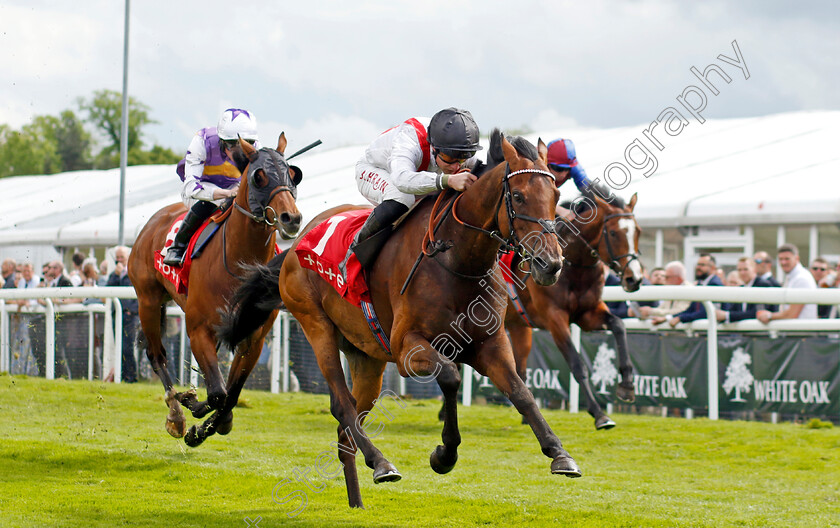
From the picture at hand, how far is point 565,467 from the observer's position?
3.88 m

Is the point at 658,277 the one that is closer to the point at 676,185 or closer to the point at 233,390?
the point at 676,185

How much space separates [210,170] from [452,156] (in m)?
2.96

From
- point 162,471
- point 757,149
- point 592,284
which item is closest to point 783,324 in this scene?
point 592,284

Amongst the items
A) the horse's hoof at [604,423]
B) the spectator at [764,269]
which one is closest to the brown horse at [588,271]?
the horse's hoof at [604,423]

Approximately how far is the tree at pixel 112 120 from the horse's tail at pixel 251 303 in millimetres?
58497

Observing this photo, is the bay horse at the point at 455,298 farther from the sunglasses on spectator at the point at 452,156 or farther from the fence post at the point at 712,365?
the fence post at the point at 712,365

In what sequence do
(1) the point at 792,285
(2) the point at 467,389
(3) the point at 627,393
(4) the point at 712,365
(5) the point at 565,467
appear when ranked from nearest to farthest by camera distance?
1. (5) the point at 565,467
2. (3) the point at 627,393
3. (4) the point at 712,365
4. (1) the point at 792,285
5. (2) the point at 467,389

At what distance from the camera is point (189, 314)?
6664 millimetres

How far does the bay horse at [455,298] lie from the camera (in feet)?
13.2

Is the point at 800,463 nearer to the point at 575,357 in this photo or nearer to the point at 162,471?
the point at 575,357

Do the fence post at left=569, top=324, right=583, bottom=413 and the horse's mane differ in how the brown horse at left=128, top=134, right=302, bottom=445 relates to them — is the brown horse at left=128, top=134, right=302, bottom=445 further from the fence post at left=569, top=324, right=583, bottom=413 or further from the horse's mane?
the fence post at left=569, top=324, right=583, bottom=413

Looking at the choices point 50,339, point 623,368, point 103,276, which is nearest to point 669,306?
point 623,368

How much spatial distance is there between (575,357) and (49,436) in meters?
4.00

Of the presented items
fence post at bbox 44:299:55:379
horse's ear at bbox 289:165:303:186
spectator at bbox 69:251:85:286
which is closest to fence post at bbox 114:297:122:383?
fence post at bbox 44:299:55:379
